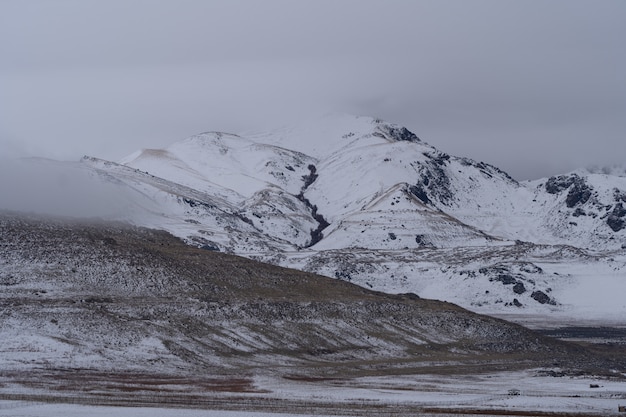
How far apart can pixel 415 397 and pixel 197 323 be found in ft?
147

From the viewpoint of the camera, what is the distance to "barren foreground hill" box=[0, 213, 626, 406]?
10550cm

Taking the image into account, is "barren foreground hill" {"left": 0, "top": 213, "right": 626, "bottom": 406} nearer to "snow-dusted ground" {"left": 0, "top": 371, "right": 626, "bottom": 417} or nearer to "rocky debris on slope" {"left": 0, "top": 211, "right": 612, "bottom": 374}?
"rocky debris on slope" {"left": 0, "top": 211, "right": 612, "bottom": 374}

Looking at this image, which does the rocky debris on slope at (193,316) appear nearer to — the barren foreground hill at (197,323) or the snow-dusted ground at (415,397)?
the barren foreground hill at (197,323)

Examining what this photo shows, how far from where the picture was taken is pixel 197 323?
124500 mm

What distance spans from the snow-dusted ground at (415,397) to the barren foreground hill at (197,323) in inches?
295

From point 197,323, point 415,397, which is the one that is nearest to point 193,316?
point 197,323

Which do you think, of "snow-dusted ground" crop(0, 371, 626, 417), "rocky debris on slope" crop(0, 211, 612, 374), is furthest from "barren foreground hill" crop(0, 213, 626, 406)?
"snow-dusted ground" crop(0, 371, 626, 417)

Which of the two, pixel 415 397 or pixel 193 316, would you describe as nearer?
pixel 415 397

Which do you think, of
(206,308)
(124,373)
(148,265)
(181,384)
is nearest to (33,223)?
(148,265)

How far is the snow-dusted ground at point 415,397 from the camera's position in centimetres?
7081

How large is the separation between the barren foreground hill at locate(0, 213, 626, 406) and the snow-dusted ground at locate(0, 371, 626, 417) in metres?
7.51

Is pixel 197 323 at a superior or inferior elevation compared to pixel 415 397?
superior

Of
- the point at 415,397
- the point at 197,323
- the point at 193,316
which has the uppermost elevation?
the point at 193,316

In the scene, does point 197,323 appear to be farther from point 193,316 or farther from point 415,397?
point 415,397
